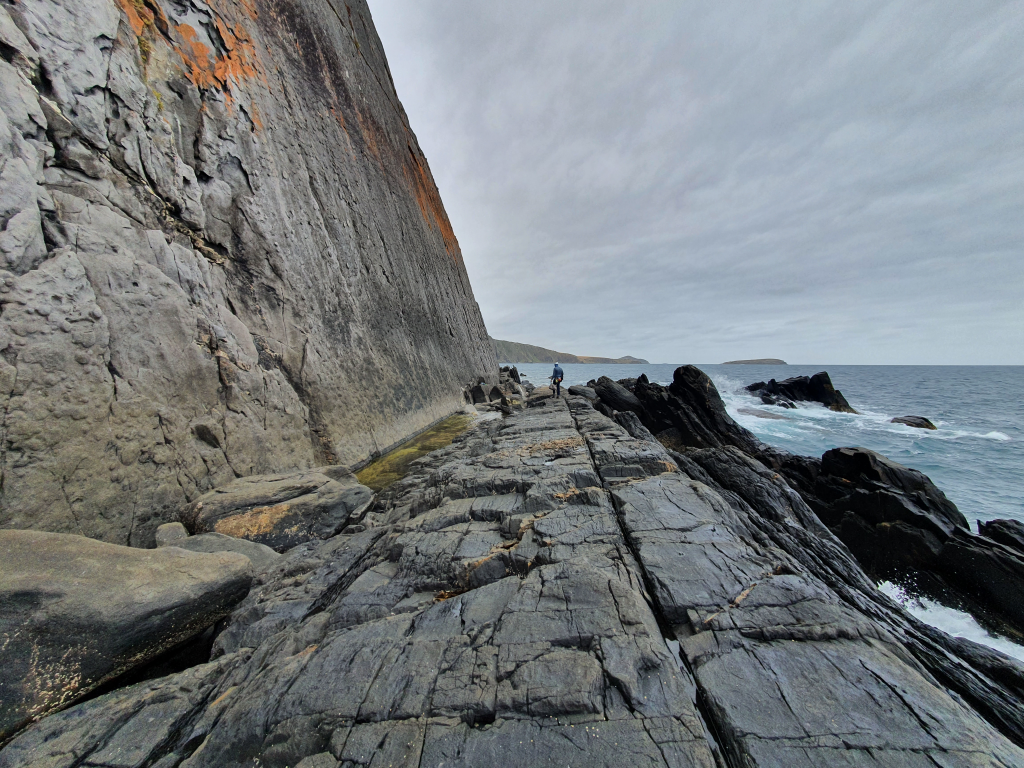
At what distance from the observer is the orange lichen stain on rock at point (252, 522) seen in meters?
5.30

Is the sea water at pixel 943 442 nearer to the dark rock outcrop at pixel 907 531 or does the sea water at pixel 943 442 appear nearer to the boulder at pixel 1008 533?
the dark rock outcrop at pixel 907 531

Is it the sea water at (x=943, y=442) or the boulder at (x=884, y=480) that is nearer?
the sea water at (x=943, y=442)

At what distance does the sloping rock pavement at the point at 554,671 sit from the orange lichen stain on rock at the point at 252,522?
1167mm

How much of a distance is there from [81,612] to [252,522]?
2391 mm

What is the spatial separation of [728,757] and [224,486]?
7.46 metres

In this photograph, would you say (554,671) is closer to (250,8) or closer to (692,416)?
(250,8)

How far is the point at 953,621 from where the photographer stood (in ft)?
20.6

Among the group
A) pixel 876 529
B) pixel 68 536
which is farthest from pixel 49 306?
pixel 876 529

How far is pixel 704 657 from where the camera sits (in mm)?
2721

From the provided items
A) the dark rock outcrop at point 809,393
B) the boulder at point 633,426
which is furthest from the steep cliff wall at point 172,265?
the dark rock outcrop at point 809,393

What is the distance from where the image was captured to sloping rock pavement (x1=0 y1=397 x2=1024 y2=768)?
2191mm

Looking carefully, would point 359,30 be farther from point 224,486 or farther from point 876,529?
point 876,529

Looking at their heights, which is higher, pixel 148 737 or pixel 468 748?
pixel 468 748

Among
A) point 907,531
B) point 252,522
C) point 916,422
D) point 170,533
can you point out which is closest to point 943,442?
point 916,422
